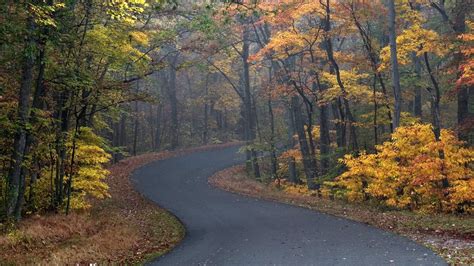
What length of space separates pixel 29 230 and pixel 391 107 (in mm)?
17557

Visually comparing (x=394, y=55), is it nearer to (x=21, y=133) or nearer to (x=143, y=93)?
(x=143, y=93)

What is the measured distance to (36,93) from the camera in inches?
512

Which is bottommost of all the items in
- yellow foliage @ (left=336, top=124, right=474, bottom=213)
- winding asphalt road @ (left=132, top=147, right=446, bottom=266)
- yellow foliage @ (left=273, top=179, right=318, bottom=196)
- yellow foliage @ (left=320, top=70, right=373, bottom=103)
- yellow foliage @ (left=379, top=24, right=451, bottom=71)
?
yellow foliage @ (left=273, top=179, right=318, bottom=196)

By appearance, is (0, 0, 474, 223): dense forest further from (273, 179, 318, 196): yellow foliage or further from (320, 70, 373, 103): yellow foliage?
(273, 179, 318, 196): yellow foliage

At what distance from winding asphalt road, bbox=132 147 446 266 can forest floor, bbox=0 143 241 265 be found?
0.67 m

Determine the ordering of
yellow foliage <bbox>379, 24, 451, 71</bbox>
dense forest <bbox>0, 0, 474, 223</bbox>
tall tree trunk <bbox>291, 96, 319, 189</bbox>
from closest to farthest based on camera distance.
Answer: dense forest <bbox>0, 0, 474, 223</bbox>, yellow foliage <bbox>379, 24, 451, 71</bbox>, tall tree trunk <bbox>291, 96, 319, 189</bbox>

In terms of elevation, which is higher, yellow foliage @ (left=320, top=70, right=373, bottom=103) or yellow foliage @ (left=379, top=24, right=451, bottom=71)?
yellow foliage @ (left=379, top=24, right=451, bottom=71)

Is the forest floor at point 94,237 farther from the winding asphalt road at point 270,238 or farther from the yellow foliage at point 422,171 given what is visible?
the yellow foliage at point 422,171

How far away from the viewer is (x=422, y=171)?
16062mm

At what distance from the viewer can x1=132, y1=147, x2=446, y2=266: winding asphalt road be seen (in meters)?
9.82

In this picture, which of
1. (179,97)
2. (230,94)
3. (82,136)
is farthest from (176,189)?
(179,97)

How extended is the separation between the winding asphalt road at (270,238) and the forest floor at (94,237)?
0.67m

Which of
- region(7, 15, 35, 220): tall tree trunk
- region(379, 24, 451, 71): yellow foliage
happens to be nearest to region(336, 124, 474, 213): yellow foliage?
region(379, 24, 451, 71): yellow foliage

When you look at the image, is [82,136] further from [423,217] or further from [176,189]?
[423,217]
